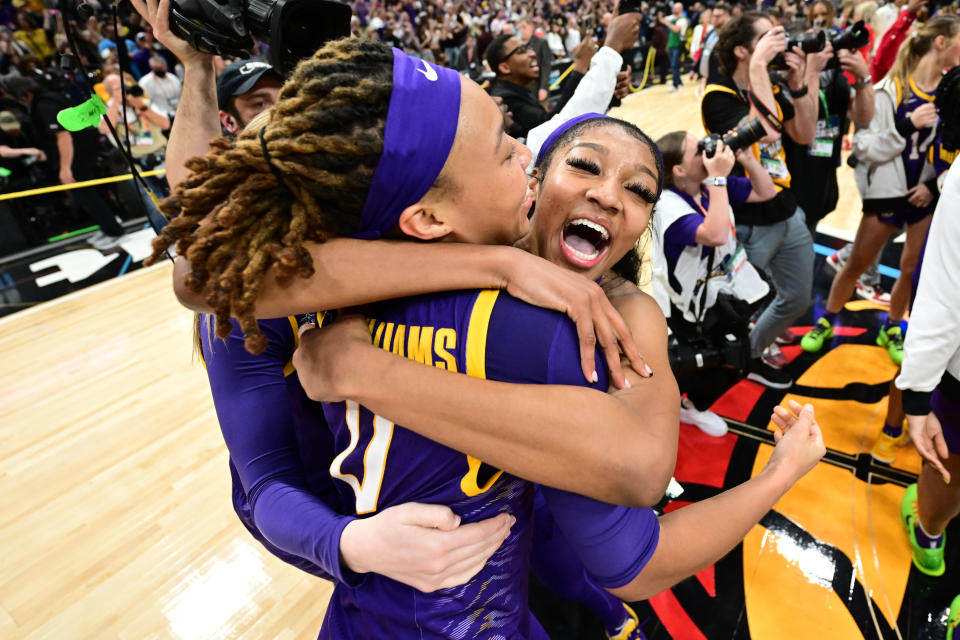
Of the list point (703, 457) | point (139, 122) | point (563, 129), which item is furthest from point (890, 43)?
point (139, 122)

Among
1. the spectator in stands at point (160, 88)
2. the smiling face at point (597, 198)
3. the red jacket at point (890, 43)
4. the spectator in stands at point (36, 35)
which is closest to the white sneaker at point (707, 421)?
the smiling face at point (597, 198)

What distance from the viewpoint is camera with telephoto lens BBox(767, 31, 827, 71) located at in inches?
109

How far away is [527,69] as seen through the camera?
3707 millimetres

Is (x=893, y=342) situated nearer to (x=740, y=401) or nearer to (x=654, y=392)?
(x=740, y=401)

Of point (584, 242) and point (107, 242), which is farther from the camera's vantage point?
point (107, 242)

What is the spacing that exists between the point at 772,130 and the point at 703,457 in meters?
1.64

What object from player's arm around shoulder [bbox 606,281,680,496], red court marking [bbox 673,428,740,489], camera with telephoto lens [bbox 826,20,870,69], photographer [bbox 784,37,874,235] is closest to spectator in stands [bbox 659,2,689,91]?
photographer [bbox 784,37,874,235]

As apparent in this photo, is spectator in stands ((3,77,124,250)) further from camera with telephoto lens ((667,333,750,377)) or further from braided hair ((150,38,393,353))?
braided hair ((150,38,393,353))

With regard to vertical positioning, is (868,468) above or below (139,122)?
below

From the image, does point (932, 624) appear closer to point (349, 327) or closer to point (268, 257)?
point (349, 327)

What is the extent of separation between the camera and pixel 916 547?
6.55 feet

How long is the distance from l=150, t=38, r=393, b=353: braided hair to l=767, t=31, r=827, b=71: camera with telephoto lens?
9.25 feet

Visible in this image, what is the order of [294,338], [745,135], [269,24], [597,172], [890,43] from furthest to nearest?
[890,43]
[745,135]
[597,172]
[294,338]
[269,24]

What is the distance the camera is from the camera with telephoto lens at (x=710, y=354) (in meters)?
2.40
